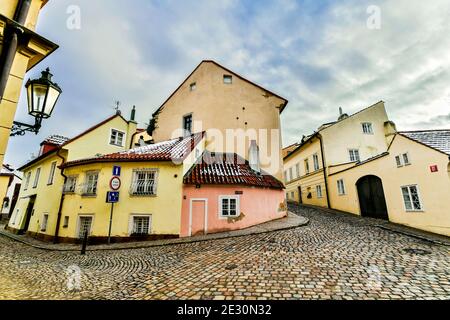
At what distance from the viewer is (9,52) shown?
309 cm

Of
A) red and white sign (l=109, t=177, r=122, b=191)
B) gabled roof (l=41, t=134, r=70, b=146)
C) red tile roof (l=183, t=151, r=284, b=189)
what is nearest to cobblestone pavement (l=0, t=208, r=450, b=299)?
red and white sign (l=109, t=177, r=122, b=191)

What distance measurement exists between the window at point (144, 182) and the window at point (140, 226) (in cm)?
137

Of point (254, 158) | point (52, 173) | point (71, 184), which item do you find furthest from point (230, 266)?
point (52, 173)

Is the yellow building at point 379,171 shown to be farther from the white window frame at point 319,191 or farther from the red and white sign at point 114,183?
the red and white sign at point 114,183

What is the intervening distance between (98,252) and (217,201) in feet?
20.9

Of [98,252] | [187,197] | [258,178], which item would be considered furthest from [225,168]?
[98,252]

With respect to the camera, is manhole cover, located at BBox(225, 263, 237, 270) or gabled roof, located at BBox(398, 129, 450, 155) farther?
gabled roof, located at BBox(398, 129, 450, 155)

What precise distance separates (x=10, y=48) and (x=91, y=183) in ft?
36.3

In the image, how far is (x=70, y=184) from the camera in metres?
13.2

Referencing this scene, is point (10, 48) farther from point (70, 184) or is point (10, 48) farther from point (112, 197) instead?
point (70, 184)

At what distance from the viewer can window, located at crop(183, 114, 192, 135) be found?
19.4 metres

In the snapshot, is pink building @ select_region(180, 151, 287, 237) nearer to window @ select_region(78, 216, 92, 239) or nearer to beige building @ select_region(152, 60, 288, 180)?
beige building @ select_region(152, 60, 288, 180)

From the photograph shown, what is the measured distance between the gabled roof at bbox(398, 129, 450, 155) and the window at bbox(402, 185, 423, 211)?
2358mm
